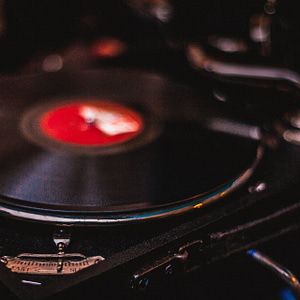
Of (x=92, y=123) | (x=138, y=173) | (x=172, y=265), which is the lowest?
(x=172, y=265)

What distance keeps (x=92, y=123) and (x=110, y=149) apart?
16cm

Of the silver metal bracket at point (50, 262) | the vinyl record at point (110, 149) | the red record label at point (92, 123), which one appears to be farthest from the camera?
the red record label at point (92, 123)

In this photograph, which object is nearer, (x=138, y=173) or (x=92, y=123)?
(x=138, y=173)

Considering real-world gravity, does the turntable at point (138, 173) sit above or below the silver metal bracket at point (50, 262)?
above

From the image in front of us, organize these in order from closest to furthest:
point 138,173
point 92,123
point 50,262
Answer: point 50,262, point 138,173, point 92,123

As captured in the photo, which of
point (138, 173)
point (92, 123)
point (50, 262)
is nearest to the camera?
point (50, 262)

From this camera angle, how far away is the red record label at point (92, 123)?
1.09 meters

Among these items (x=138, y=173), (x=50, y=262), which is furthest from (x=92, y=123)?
(x=50, y=262)

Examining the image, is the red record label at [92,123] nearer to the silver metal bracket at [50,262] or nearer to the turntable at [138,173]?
the turntable at [138,173]

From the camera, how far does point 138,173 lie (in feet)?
3.06

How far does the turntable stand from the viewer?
0.75 meters

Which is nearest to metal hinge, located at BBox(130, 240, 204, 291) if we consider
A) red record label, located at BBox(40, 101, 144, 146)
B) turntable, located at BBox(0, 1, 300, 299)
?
turntable, located at BBox(0, 1, 300, 299)

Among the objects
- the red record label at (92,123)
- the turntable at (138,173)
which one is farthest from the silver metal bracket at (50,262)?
the red record label at (92,123)

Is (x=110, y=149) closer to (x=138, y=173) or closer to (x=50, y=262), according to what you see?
(x=138, y=173)
